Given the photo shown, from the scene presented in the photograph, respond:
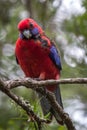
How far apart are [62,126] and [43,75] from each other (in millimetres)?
1089

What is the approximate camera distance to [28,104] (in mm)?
3254

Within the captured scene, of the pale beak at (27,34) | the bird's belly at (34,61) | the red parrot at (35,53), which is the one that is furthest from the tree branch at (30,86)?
the pale beak at (27,34)

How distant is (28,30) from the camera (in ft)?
16.3

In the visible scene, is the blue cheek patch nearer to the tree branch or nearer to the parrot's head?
the parrot's head

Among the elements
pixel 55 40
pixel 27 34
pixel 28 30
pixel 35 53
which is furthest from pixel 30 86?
pixel 55 40

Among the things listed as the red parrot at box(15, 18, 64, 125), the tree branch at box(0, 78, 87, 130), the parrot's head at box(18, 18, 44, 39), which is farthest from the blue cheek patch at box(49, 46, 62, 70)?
the tree branch at box(0, 78, 87, 130)

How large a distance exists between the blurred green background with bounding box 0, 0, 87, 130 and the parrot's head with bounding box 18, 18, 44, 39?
71 centimetres

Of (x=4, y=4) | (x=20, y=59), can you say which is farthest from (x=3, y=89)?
(x=4, y=4)

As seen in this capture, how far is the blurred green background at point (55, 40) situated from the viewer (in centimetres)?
578

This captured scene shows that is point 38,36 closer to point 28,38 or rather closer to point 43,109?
point 28,38

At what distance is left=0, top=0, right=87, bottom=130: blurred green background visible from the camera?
19.0ft

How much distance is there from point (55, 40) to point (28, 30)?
2.08m

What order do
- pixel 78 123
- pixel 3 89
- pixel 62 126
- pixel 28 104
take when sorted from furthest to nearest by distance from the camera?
pixel 78 123, pixel 62 126, pixel 28 104, pixel 3 89

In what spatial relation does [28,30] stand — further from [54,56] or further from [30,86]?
[30,86]
